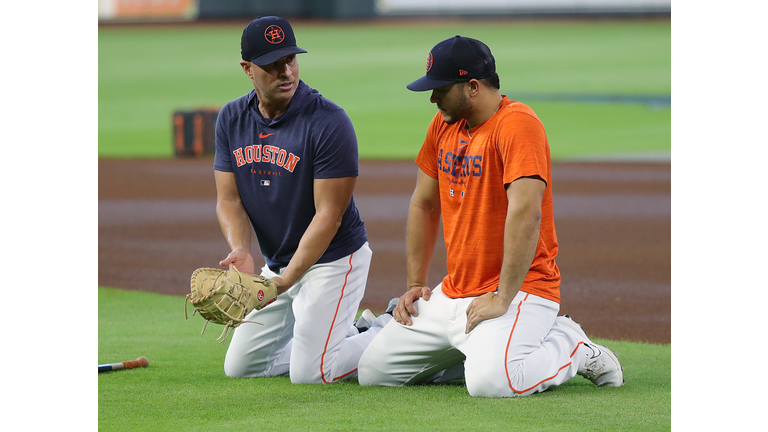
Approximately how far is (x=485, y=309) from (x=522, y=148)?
805 mm

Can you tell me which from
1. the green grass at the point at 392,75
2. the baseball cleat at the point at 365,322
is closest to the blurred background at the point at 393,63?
the green grass at the point at 392,75

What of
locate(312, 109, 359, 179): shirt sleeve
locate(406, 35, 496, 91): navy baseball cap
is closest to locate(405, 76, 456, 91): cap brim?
locate(406, 35, 496, 91): navy baseball cap

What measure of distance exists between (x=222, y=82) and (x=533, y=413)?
122 ft

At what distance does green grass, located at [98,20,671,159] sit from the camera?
27109mm

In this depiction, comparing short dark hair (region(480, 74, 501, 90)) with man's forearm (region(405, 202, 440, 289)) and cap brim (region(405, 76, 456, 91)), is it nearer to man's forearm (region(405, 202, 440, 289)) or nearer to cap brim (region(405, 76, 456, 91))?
cap brim (region(405, 76, 456, 91))

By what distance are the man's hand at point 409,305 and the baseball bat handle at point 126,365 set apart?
152cm

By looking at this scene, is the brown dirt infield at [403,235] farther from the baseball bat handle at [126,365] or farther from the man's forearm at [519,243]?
the baseball bat handle at [126,365]

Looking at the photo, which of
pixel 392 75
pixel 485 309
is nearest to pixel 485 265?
pixel 485 309

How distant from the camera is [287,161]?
195 inches

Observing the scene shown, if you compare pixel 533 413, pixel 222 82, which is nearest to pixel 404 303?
pixel 533 413

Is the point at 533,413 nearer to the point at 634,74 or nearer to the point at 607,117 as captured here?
the point at 607,117

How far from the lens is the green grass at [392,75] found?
2711 centimetres

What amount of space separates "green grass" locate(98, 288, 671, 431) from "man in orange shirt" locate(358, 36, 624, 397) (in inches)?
5.6

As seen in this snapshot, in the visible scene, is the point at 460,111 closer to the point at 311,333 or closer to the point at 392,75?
the point at 311,333
